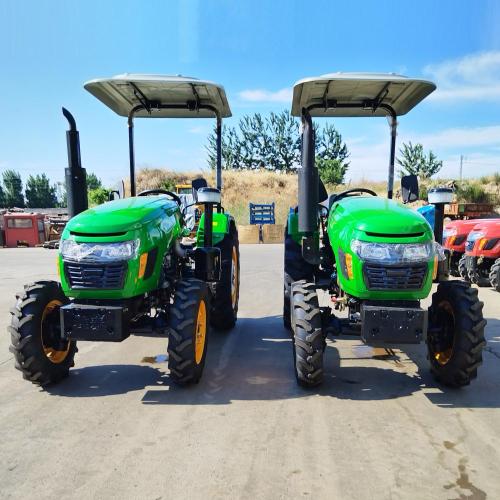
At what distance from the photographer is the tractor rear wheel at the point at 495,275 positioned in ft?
27.0

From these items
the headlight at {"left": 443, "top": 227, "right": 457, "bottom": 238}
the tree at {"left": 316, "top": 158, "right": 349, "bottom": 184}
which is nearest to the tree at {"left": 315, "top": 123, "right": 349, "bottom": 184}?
the tree at {"left": 316, "top": 158, "right": 349, "bottom": 184}

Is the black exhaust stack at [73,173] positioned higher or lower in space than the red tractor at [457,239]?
higher

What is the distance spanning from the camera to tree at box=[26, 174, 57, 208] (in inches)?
2739

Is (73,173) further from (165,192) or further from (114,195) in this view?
(114,195)

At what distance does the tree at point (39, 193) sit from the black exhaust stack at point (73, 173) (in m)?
71.1

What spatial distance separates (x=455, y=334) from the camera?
12.0 ft

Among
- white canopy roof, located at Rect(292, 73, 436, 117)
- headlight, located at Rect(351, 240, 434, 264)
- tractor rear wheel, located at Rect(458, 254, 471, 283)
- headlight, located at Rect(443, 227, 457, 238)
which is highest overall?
white canopy roof, located at Rect(292, 73, 436, 117)

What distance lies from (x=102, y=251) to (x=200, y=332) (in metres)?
1.03

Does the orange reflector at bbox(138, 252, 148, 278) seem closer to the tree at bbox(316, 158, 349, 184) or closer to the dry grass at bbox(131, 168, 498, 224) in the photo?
the dry grass at bbox(131, 168, 498, 224)

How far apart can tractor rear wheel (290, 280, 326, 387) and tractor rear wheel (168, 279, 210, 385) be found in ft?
2.55

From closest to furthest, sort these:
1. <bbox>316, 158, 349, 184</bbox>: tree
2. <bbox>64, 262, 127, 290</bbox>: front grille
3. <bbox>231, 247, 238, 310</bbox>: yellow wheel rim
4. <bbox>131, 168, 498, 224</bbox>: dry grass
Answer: <bbox>64, 262, 127, 290</bbox>: front grille, <bbox>231, 247, 238, 310</bbox>: yellow wheel rim, <bbox>131, 168, 498, 224</bbox>: dry grass, <bbox>316, 158, 349, 184</bbox>: tree

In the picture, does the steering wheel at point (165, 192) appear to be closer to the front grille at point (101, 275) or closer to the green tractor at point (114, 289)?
the green tractor at point (114, 289)

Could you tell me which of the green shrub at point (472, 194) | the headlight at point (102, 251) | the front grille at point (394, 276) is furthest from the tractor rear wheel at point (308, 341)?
the green shrub at point (472, 194)

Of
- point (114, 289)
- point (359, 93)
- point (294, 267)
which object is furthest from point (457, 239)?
point (114, 289)
